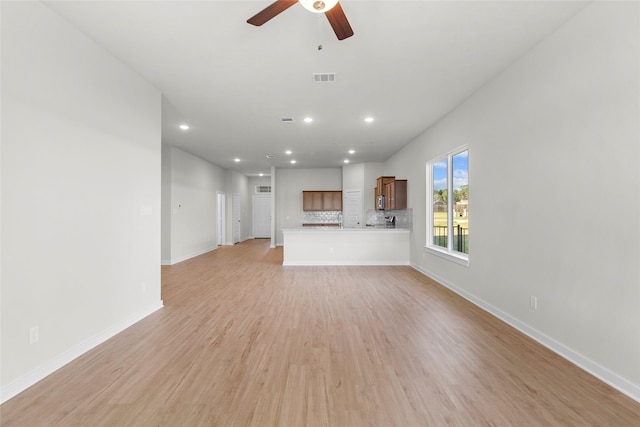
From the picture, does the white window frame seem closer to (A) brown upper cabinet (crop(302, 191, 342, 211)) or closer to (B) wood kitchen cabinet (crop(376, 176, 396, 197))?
(B) wood kitchen cabinet (crop(376, 176, 396, 197))

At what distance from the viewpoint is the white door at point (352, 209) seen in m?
9.17

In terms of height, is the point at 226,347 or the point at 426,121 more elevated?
the point at 426,121

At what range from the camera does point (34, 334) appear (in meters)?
2.10

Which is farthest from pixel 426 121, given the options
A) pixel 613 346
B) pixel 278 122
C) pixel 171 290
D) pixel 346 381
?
pixel 171 290

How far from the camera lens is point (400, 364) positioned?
2332mm

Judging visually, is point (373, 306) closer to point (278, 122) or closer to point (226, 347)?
point (226, 347)

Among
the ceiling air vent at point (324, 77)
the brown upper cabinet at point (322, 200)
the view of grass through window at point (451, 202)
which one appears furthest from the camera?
the brown upper cabinet at point (322, 200)

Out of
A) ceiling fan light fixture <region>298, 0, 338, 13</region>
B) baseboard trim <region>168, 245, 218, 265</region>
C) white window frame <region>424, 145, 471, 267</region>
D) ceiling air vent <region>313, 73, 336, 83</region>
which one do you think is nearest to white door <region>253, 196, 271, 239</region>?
baseboard trim <region>168, 245, 218, 265</region>

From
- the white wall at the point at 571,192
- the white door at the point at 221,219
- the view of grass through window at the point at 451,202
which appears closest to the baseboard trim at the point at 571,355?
the white wall at the point at 571,192

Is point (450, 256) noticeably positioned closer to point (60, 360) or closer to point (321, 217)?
point (60, 360)

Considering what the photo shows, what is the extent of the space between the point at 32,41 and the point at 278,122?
10.7 ft

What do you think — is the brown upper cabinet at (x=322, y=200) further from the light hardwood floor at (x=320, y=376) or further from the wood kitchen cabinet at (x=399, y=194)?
the light hardwood floor at (x=320, y=376)

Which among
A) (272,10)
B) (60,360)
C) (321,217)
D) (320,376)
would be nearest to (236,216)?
(321,217)

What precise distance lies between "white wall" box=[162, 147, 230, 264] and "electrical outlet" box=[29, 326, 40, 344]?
4.92m
